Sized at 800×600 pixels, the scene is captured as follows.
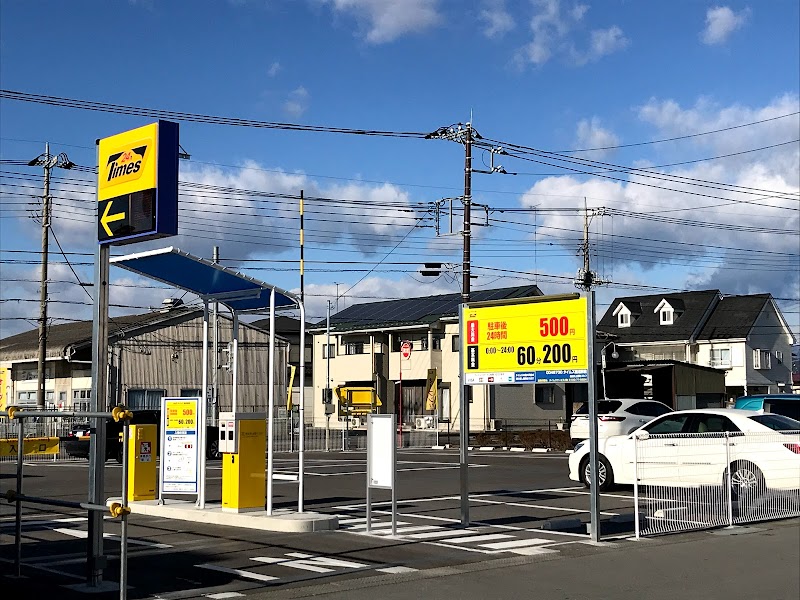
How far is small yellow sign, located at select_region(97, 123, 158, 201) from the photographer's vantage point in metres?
10.2

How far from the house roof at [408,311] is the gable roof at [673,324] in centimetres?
999

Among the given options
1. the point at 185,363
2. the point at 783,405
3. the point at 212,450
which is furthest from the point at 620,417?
the point at 185,363

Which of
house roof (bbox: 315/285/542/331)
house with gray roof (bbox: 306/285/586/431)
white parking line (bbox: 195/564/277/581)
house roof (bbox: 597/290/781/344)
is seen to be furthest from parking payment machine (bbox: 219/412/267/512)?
house roof (bbox: 597/290/781/344)

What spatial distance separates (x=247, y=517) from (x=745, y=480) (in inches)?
287

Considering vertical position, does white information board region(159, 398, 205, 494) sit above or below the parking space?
above

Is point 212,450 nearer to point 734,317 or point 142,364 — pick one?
point 142,364

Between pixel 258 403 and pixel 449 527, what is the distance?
39.5m

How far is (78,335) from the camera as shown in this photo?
162 ft

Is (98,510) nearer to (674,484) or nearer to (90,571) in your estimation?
(90,571)

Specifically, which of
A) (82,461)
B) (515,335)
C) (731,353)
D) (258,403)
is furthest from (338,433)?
(515,335)

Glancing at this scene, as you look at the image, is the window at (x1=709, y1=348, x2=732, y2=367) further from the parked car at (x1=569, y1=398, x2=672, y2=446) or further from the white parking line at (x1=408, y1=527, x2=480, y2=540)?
the white parking line at (x1=408, y1=527, x2=480, y2=540)

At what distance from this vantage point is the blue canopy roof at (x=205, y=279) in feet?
43.5

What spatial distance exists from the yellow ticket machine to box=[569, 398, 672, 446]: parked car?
541 inches

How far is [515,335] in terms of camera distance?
46.9 ft
